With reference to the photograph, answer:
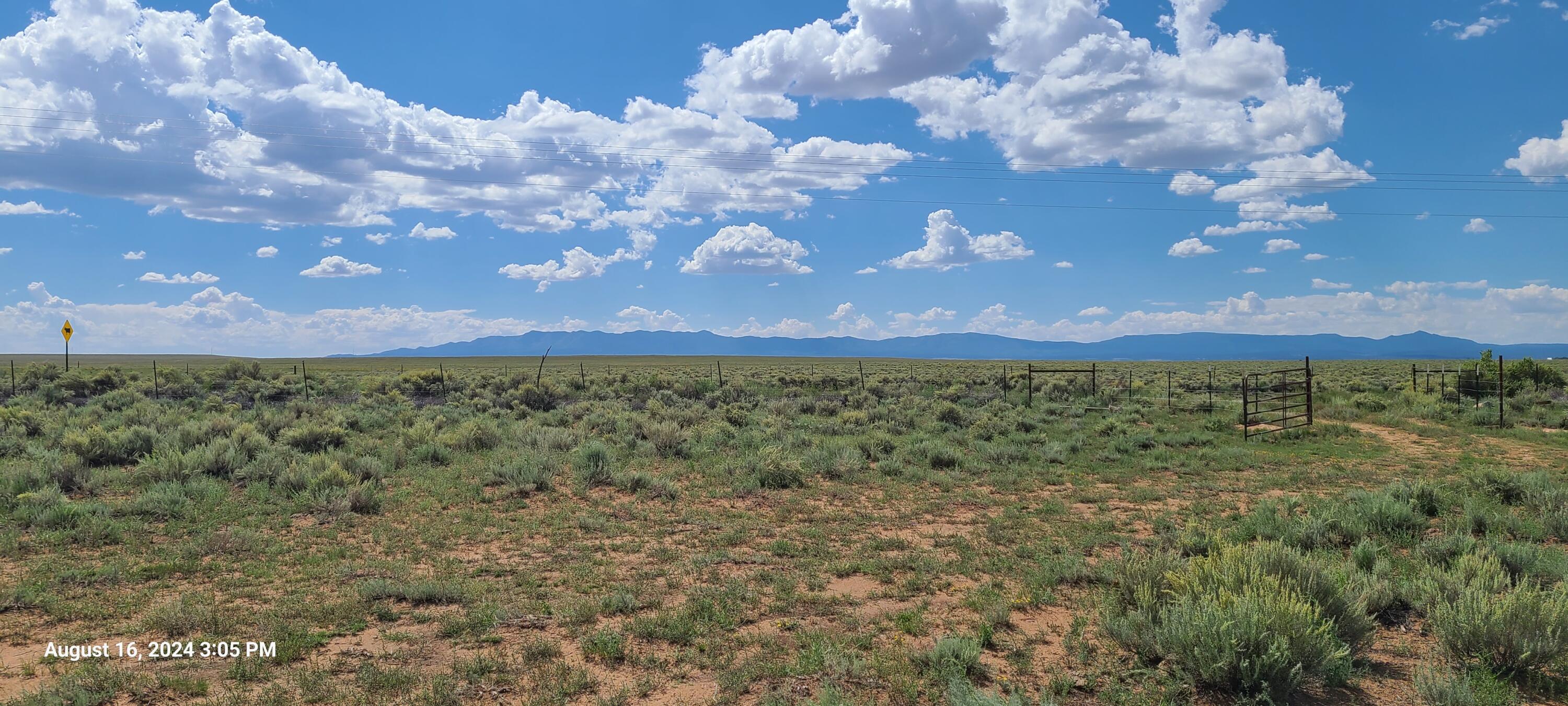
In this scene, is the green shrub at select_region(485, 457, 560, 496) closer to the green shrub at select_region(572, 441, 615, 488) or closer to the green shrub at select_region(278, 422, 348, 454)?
the green shrub at select_region(572, 441, 615, 488)

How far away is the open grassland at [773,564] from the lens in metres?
5.33

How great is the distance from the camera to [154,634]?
6.55 meters

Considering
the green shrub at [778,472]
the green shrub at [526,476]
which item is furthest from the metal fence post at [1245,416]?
the green shrub at [526,476]

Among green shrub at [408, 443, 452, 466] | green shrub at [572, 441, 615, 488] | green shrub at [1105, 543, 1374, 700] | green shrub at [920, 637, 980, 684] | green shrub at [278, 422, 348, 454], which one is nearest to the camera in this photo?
green shrub at [1105, 543, 1374, 700]

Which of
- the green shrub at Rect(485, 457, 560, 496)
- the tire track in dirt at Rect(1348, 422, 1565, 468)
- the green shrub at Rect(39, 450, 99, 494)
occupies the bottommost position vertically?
the tire track in dirt at Rect(1348, 422, 1565, 468)

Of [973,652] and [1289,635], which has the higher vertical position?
[1289,635]

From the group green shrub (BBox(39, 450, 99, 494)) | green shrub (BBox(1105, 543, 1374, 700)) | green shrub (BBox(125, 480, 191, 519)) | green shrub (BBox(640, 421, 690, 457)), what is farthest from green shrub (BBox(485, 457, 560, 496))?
green shrub (BBox(1105, 543, 1374, 700))

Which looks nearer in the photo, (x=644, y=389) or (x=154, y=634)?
(x=154, y=634)

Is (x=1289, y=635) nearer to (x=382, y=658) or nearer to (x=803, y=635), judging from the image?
(x=803, y=635)

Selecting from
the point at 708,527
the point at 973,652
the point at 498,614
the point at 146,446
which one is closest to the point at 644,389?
the point at 146,446

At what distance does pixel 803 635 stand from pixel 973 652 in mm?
1559

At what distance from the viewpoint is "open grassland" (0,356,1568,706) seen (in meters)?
5.33

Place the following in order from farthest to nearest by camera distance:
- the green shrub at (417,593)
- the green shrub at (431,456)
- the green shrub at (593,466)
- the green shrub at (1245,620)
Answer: the green shrub at (431,456)
the green shrub at (593,466)
the green shrub at (417,593)
the green shrub at (1245,620)

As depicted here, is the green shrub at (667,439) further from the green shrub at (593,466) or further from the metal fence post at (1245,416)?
the metal fence post at (1245,416)
